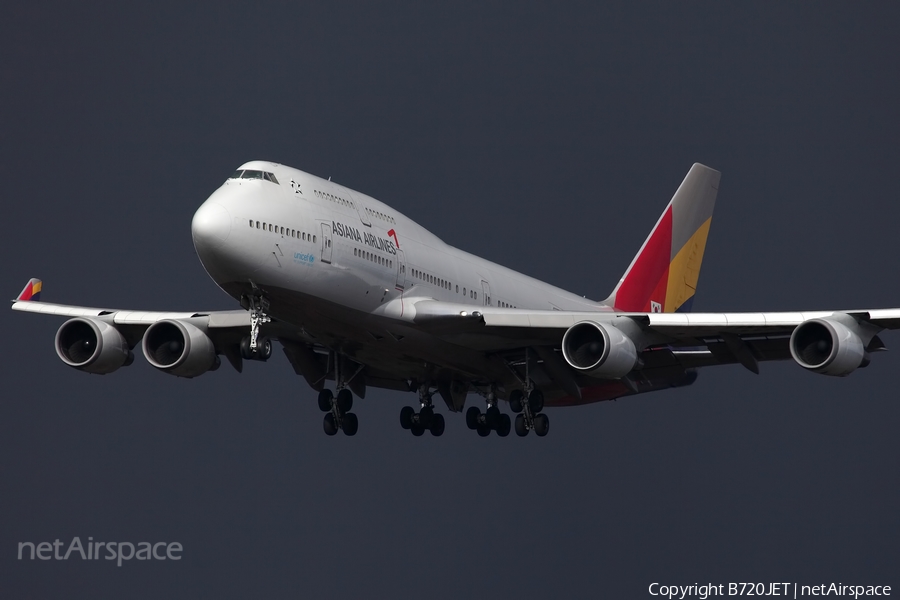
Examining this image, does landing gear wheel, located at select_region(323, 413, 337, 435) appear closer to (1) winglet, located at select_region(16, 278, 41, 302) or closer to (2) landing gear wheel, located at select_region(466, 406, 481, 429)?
(2) landing gear wheel, located at select_region(466, 406, 481, 429)

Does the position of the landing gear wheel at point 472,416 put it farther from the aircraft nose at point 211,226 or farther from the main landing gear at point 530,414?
the aircraft nose at point 211,226

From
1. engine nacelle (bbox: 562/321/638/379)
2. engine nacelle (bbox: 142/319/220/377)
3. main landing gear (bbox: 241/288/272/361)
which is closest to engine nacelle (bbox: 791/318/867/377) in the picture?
engine nacelle (bbox: 562/321/638/379)

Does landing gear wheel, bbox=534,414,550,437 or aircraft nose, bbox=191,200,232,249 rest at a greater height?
landing gear wheel, bbox=534,414,550,437

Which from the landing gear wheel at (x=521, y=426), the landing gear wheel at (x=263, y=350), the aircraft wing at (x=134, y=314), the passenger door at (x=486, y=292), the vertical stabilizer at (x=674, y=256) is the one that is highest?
the vertical stabilizer at (x=674, y=256)

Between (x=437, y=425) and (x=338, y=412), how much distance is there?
3.43 meters

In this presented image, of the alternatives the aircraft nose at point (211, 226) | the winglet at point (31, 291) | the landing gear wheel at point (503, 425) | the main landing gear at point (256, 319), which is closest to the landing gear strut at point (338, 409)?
the landing gear wheel at point (503, 425)

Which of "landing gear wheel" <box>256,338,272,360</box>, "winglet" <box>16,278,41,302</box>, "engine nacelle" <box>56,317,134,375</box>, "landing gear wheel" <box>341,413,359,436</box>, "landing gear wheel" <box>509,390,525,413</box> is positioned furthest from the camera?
"winglet" <box>16,278,41,302</box>

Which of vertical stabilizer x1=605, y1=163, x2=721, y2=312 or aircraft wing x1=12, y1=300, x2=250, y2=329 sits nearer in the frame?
aircraft wing x1=12, y1=300, x2=250, y2=329

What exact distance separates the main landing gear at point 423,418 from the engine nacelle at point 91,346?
8502 millimetres

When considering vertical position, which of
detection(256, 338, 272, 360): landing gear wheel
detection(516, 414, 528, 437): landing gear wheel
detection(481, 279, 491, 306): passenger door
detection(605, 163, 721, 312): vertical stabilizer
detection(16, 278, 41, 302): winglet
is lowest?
detection(256, 338, 272, 360): landing gear wheel

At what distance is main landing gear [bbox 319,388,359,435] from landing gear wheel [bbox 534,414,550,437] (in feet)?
17.0

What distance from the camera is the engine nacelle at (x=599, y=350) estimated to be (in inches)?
1358

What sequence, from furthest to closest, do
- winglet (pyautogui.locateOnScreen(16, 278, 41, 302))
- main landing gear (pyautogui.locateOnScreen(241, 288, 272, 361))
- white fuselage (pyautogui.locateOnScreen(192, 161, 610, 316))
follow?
winglet (pyautogui.locateOnScreen(16, 278, 41, 302))
main landing gear (pyautogui.locateOnScreen(241, 288, 272, 361))
white fuselage (pyautogui.locateOnScreen(192, 161, 610, 316))

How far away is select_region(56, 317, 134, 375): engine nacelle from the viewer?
38.8 metres
